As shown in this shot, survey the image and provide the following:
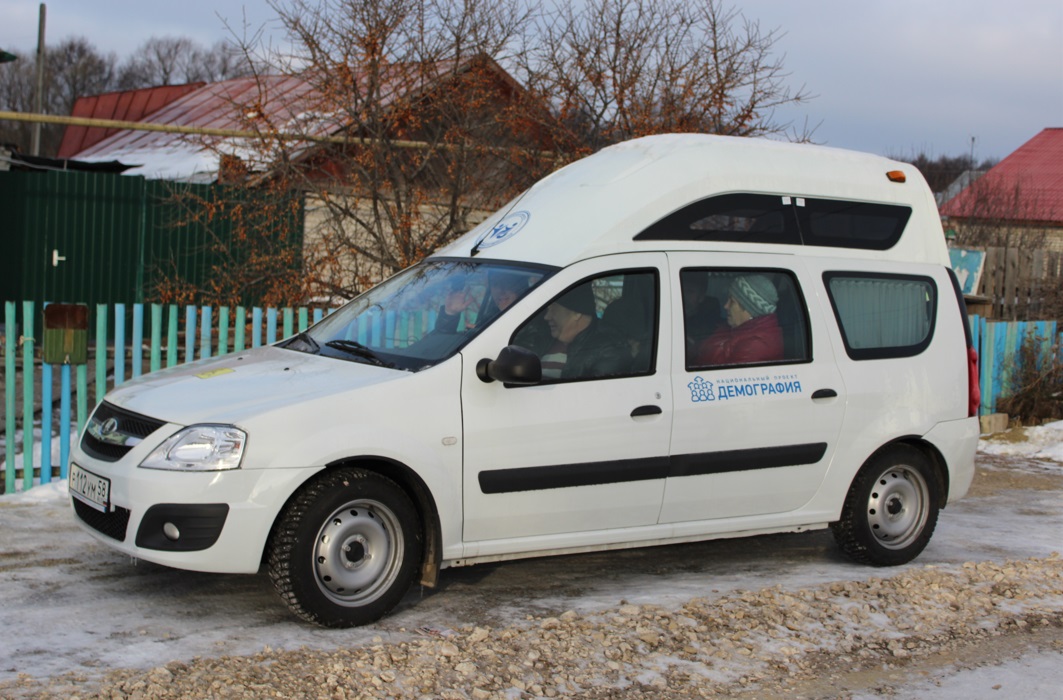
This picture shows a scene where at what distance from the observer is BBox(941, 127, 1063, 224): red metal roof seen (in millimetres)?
25797

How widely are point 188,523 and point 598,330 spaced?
2087mm

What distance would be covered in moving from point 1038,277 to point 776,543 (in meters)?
11.7

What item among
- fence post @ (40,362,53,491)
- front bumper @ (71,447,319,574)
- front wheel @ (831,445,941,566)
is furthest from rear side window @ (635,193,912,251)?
fence post @ (40,362,53,491)

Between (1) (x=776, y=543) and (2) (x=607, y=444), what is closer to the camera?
(2) (x=607, y=444)

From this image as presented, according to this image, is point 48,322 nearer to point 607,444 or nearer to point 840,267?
point 607,444

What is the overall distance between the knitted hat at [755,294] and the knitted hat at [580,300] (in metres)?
0.86

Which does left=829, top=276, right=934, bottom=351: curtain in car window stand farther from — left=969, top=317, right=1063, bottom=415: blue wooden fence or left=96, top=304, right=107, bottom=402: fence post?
left=969, top=317, right=1063, bottom=415: blue wooden fence

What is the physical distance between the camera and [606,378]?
18.0 ft

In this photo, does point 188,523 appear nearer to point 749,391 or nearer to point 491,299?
point 491,299

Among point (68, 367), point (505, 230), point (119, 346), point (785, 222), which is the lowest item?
point (68, 367)

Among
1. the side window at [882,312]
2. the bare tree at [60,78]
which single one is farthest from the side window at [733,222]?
the bare tree at [60,78]

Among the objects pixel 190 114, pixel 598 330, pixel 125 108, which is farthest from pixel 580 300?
pixel 125 108

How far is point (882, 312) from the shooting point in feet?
21.1

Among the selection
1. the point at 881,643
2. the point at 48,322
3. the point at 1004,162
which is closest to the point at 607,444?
the point at 881,643
